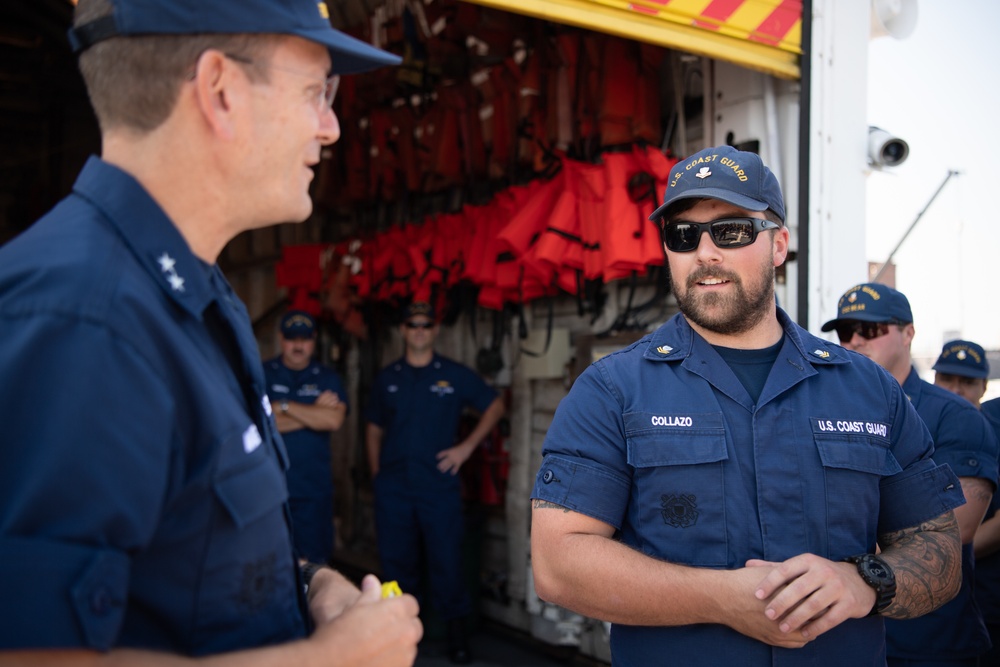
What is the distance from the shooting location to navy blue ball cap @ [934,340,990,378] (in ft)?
15.8

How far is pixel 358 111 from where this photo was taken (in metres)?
7.43

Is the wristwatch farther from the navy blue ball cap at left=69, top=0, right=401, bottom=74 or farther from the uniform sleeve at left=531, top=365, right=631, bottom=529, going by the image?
the navy blue ball cap at left=69, top=0, right=401, bottom=74

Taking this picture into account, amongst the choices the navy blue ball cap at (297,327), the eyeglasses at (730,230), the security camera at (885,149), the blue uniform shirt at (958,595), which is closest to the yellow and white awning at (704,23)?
the security camera at (885,149)

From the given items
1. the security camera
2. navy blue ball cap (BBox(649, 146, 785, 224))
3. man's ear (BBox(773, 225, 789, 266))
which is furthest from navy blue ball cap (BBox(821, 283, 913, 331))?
navy blue ball cap (BBox(649, 146, 785, 224))

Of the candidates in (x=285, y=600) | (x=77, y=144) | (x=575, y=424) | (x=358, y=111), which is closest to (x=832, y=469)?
(x=575, y=424)

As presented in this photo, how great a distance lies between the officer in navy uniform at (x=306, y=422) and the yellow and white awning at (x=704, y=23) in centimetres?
336

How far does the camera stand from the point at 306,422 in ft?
19.1

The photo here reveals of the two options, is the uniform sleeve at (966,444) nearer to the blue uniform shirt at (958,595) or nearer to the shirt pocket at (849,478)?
the blue uniform shirt at (958,595)

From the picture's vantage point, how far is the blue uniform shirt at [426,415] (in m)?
5.94

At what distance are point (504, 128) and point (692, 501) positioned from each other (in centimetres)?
441

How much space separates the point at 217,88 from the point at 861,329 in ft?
10.1

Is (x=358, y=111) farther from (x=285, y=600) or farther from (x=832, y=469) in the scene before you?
(x=285, y=600)

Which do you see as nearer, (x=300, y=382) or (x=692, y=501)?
(x=692, y=501)

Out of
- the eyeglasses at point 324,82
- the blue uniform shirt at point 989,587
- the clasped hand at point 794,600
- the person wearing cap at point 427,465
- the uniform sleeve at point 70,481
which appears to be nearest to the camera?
the uniform sleeve at point 70,481
